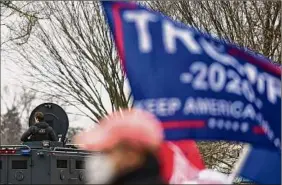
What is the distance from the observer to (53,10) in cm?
2512

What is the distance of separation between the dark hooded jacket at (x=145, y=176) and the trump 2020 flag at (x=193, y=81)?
1.40m

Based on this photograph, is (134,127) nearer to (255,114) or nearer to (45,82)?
(255,114)

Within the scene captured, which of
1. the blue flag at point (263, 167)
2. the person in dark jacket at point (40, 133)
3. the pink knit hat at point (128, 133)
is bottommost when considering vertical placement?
the person in dark jacket at point (40, 133)

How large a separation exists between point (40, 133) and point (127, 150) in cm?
874

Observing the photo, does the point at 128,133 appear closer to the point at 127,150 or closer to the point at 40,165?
the point at 127,150

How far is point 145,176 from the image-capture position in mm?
3387

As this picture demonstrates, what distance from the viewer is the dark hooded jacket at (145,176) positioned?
3.38 meters

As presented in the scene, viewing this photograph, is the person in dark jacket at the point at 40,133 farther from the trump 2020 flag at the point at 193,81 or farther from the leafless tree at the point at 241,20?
the leafless tree at the point at 241,20

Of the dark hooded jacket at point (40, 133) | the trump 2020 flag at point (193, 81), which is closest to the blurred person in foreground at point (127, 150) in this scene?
the trump 2020 flag at point (193, 81)

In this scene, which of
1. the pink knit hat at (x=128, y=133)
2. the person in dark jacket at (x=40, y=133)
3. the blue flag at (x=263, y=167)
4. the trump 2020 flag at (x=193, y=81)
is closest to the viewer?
the pink knit hat at (x=128, y=133)

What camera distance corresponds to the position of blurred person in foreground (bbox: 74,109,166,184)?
3.42 metres

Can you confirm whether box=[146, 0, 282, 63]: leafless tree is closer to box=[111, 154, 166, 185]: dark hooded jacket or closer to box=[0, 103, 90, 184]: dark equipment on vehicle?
box=[0, 103, 90, 184]: dark equipment on vehicle

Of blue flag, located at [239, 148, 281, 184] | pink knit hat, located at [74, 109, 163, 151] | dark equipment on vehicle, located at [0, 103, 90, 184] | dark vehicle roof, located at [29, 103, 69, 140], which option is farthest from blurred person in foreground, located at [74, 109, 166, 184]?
dark vehicle roof, located at [29, 103, 69, 140]

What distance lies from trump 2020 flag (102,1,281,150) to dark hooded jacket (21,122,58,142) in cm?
717
